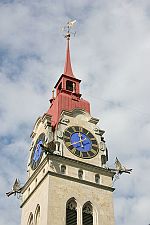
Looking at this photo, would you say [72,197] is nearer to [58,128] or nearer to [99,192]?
[99,192]

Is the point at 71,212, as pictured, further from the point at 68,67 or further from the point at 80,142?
the point at 68,67

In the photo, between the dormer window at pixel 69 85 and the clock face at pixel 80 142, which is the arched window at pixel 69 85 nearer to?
the dormer window at pixel 69 85

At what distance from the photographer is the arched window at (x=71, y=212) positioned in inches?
1202

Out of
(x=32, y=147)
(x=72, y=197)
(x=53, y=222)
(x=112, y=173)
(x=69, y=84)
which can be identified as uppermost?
(x=69, y=84)

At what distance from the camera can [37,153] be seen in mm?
34969

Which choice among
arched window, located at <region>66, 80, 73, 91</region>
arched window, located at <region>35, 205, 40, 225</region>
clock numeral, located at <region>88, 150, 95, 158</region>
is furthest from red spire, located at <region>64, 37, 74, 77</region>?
arched window, located at <region>35, 205, 40, 225</region>

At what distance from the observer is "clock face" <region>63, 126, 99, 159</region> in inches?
1324

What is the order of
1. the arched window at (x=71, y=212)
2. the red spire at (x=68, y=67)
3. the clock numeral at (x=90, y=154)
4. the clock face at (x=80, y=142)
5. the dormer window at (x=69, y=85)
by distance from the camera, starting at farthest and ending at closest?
the red spire at (x=68, y=67)
the dormer window at (x=69, y=85)
the clock numeral at (x=90, y=154)
the clock face at (x=80, y=142)
the arched window at (x=71, y=212)

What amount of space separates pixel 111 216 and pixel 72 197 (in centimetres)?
275

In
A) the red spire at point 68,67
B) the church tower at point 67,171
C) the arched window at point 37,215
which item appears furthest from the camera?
the red spire at point 68,67

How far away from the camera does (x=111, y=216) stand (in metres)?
31.9

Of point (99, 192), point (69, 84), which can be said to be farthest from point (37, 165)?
point (69, 84)

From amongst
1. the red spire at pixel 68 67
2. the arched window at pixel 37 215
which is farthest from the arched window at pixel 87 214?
the red spire at pixel 68 67

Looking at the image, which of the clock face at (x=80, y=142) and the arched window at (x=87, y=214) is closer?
the arched window at (x=87, y=214)
